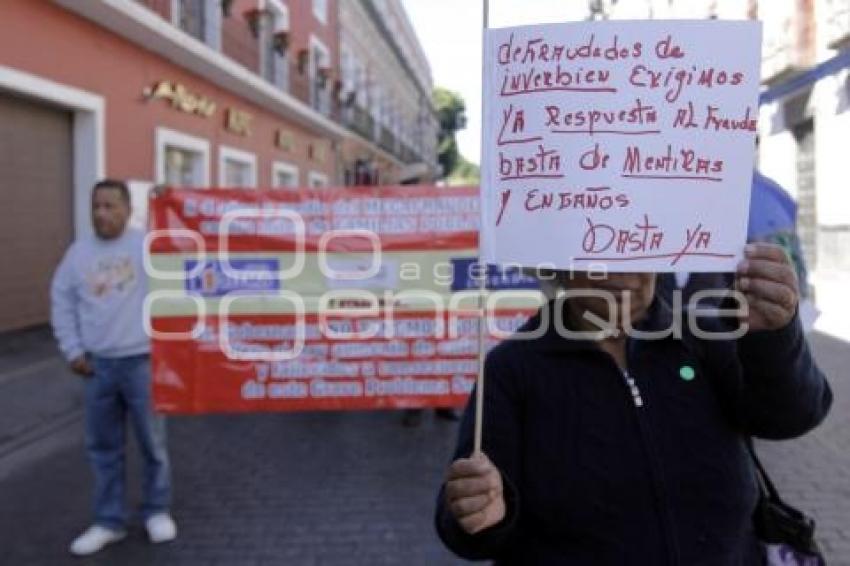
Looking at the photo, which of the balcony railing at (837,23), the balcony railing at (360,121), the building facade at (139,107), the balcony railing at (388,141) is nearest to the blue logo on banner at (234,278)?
the building facade at (139,107)

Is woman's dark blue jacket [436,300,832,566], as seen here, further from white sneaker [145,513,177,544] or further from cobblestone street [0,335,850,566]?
white sneaker [145,513,177,544]

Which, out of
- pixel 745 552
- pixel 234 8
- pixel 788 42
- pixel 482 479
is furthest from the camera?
pixel 234 8

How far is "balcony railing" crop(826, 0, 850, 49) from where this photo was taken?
44.4ft

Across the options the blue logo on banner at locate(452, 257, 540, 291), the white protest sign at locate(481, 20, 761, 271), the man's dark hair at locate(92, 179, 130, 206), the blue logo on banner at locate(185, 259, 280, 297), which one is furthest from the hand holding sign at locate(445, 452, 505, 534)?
the blue logo on banner at locate(452, 257, 540, 291)

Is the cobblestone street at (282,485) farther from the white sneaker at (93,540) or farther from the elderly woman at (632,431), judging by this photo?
the elderly woman at (632,431)

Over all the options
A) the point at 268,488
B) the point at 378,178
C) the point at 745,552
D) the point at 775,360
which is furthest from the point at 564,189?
the point at 378,178

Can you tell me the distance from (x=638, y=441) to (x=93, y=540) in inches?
138

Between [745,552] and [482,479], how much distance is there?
2.19 ft

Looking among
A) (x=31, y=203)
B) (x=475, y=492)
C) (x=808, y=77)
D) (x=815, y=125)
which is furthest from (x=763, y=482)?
(x=808, y=77)

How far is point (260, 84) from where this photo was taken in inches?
715

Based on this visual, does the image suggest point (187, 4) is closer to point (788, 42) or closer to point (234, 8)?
point (234, 8)

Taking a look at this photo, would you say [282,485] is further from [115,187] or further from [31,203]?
[31,203]

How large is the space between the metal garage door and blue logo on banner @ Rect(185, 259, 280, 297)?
5.89m

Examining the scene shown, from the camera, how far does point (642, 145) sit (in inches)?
70.2
